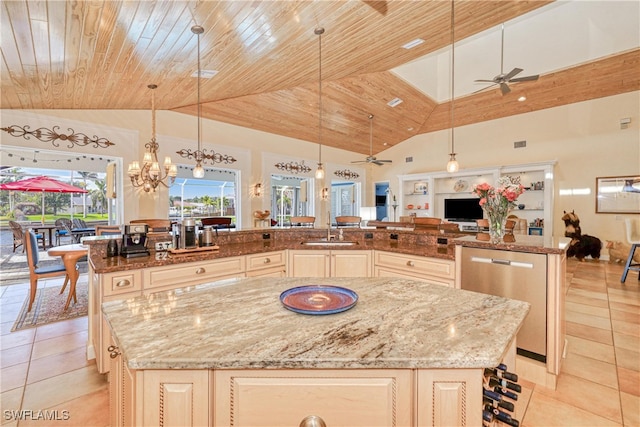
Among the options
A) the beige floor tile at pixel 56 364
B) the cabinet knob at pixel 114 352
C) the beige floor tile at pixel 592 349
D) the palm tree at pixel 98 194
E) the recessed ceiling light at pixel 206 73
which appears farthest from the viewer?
the palm tree at pixel 98 194

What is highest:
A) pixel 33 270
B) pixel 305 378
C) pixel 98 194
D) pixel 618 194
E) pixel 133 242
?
pixel 98 194

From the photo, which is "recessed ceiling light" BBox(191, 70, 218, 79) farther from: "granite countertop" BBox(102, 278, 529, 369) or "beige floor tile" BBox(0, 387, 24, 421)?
"beige floor tile" BBox(0, 387, 24, 421)

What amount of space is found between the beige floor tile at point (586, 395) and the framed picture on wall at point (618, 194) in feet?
19.9

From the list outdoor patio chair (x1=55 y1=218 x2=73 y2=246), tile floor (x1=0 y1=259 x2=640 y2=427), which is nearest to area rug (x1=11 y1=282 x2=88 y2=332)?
tile floor (x1=0 y1=259 x2=640 y2=427)

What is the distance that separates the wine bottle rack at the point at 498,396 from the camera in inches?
32.3

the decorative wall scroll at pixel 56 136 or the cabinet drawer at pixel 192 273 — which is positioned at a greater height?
the decorative wall scroll at pixel 56 136

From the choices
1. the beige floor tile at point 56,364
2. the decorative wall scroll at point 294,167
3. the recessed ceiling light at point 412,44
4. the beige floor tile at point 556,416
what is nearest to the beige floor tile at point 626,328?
the beige floor tile at point 556,416

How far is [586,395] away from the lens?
1896 mm

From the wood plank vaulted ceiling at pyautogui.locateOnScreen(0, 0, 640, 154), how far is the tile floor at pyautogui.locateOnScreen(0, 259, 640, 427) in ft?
8.52

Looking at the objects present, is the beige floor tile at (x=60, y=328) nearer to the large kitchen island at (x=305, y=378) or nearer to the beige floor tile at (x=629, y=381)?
the large kitchen island at (x=305, y=378)

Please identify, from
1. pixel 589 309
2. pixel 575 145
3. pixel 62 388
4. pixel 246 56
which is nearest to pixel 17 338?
pixel 62 388

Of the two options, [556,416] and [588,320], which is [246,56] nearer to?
[556,416]

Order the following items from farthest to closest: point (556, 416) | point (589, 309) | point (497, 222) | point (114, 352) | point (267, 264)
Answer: point (589, 309), point (267, 264), point (497, 222), point (556, 416), point (114, 352)

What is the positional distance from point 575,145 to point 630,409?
22.0ft
